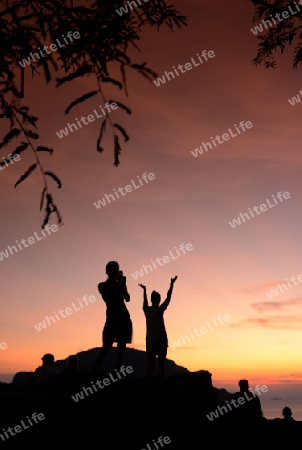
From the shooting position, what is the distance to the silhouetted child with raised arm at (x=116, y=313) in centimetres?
1182

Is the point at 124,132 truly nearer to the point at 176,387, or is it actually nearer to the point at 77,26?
the point at 77,26

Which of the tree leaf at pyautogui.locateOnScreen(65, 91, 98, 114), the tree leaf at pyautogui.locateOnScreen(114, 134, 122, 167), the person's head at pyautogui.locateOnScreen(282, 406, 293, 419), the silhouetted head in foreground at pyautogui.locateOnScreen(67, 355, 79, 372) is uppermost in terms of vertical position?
the tree leaf at pyautogui.locateOnScreen(65, 91, 98, 114)

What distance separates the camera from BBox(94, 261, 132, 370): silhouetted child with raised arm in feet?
38.8

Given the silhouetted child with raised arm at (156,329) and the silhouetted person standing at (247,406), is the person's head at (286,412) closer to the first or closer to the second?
the silhouetted person standing at (247,406)

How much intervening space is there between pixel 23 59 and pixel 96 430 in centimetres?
612

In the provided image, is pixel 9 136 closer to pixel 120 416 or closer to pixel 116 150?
pixel 116 150

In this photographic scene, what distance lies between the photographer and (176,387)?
11117 millimetres

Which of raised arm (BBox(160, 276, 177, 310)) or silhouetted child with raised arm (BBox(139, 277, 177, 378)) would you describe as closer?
raised arm (BBox(160, 276, 177, 310))

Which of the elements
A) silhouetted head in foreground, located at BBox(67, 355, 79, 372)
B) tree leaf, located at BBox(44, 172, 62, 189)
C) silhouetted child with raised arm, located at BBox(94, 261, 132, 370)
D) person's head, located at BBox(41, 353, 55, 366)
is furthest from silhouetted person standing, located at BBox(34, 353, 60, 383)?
tree leaf, located at BBox(44, 172, 62, 189)

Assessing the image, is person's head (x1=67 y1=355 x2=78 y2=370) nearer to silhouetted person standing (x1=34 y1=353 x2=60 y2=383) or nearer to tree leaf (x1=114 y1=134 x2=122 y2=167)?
silhouetted person standing (x1=34 y1=353 x2=60 y2=383)

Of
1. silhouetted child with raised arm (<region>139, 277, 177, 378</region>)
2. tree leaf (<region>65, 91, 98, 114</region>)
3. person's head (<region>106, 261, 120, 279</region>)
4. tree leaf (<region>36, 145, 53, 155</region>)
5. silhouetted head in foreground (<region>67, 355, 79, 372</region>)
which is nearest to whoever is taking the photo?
tree leaf (<region>65, 91, 98, 114</region>)

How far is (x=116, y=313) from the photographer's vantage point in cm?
1197

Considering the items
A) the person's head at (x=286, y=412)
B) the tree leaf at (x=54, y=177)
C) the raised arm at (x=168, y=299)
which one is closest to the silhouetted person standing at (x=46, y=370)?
the raised arm at (x=168, y=299)

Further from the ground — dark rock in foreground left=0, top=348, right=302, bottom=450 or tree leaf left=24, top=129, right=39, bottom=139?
tree leaf left=24, top=129, right=39, bottom=139
